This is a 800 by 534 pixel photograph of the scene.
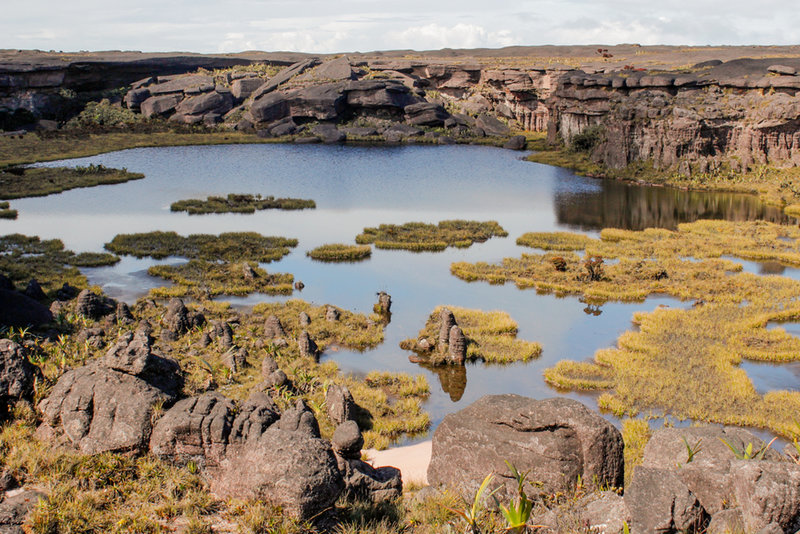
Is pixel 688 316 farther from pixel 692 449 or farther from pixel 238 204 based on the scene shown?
pixel 238 204

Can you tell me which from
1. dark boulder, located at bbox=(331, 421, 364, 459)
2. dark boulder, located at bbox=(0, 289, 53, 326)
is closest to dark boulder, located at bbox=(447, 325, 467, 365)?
dark boulder, located at bbox=(331, 421, 364, 459)

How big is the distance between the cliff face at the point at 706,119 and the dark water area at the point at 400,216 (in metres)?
7.69

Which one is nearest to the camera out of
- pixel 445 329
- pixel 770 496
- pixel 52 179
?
pixel 770 496

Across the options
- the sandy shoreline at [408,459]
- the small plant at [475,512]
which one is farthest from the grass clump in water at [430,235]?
the small plant at [475,512]

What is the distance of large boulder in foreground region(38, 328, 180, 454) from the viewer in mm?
15938

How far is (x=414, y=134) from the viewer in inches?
4562

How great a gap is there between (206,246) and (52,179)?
33461 mm

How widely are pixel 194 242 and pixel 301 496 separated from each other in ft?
124

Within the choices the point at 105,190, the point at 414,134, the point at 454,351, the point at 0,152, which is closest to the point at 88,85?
the point at 0,152

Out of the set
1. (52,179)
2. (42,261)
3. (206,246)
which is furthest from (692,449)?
(52,179)

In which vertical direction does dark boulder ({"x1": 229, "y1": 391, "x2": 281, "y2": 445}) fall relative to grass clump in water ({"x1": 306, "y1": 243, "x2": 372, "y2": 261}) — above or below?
above

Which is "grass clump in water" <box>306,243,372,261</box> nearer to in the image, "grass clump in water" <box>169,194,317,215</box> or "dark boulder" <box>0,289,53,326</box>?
"grass clump in water" <box>169,194,317,215</box>

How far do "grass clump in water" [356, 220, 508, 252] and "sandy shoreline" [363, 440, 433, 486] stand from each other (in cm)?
2786

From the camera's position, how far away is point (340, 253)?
4672 centimetres
